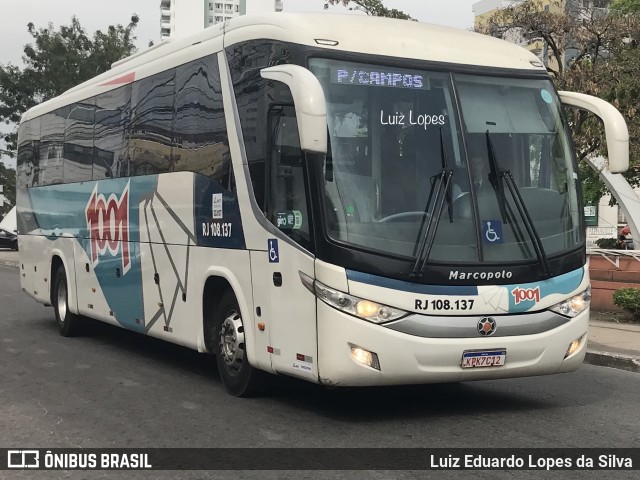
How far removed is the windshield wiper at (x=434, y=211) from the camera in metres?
7.11

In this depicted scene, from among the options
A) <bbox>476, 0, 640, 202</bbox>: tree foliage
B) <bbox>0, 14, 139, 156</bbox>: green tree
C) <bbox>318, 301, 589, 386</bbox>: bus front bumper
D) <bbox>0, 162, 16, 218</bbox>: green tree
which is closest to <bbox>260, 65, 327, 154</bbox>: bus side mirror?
<bbox>318, 301, 589, 386</bbox>: bus front bumper

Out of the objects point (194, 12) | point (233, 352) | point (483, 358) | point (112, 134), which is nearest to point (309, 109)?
point (483, 358)

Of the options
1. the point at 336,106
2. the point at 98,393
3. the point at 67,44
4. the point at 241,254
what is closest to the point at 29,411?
the point at 98,393

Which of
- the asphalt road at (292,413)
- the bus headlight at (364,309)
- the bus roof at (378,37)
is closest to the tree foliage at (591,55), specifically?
the asphalt road at (292,413)

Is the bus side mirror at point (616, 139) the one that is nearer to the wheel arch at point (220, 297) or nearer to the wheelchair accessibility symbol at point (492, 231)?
the wheelchair accessibility symbol at point (492, 231)

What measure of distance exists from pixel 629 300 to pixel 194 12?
5128 inches

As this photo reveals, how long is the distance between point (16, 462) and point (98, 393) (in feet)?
8.13

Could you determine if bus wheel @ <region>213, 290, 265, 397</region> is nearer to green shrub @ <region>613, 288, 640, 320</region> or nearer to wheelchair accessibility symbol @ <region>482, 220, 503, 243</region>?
wheelchair accessibility symbol @ <region>482, 220, 503, 243</region>

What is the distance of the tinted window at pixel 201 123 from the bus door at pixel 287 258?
0.95 m

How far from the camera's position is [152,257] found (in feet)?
33.9

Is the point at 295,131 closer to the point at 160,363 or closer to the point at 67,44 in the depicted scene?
the point at 160,363

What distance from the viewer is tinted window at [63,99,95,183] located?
12.6 m

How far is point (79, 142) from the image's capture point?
13039mm

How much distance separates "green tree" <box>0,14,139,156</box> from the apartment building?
283 feet
